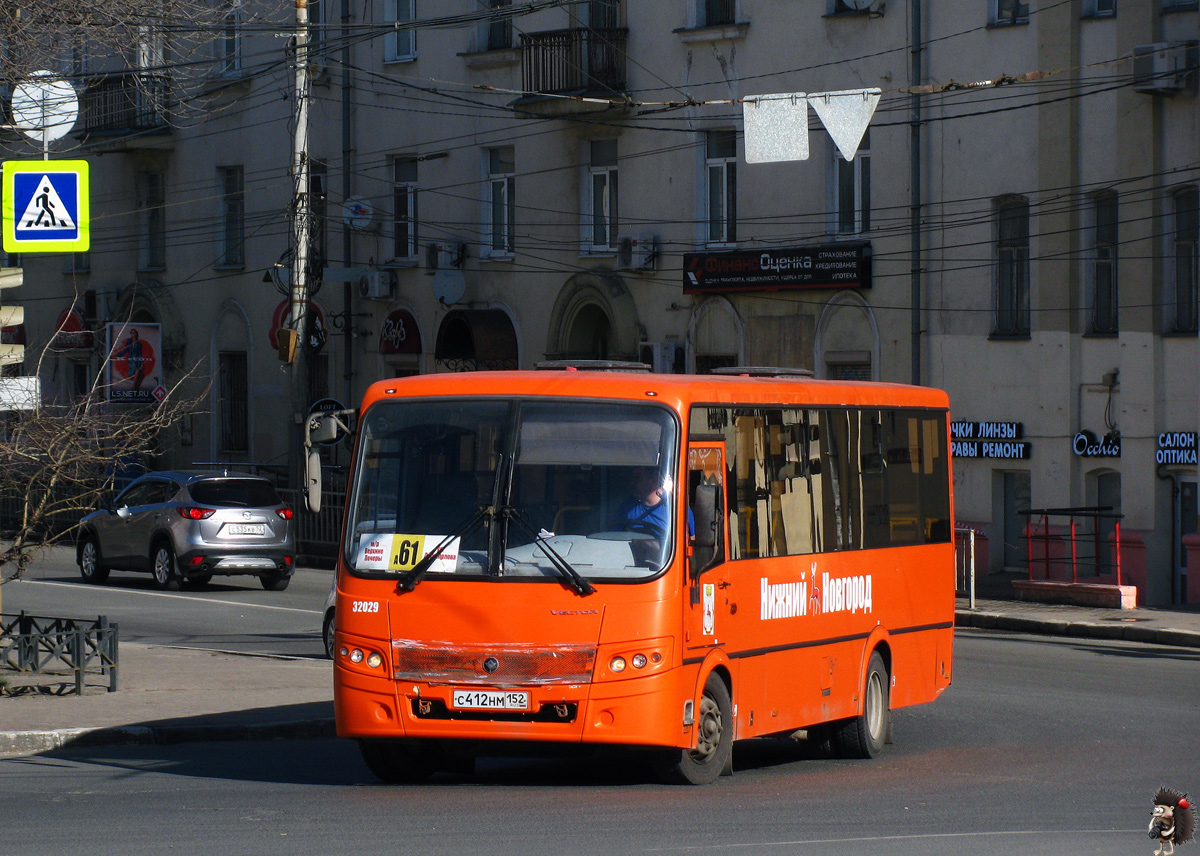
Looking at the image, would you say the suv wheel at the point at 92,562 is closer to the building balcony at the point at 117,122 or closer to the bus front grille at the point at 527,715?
the building balcony at the point at 117,122

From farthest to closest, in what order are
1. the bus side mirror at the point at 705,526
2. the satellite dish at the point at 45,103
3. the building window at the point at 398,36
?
the building window at the point at 398,36 → the satellite dish at the point at 45,103 → the bus side mirror at the point at 705,526

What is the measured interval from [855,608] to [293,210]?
20544 millimetres

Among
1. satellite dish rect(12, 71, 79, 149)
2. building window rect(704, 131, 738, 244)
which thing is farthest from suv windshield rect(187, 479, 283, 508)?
building window rect(704, 131, 738, 244)

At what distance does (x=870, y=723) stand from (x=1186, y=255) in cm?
1544

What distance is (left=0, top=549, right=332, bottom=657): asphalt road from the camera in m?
20.3

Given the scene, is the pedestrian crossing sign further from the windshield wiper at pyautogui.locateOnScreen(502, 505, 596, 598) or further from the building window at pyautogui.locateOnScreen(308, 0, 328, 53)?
the building window at pyautogui.locateOnScreen(308, 0, 328, 53)

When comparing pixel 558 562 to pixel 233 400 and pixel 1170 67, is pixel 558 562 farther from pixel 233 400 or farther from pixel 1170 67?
pixel 233 400

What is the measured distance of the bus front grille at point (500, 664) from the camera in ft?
33.4

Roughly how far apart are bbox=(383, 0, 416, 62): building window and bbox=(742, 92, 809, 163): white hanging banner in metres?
21.0

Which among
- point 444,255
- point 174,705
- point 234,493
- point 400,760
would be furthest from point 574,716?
point 444,255

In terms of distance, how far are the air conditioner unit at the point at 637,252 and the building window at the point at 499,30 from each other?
510 centimetres

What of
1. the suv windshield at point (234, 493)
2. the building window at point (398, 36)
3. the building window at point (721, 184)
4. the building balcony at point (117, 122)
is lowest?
the suv windshield at point (234, 493)

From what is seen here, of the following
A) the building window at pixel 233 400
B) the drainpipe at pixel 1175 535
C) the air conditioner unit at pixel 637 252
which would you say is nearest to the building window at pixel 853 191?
the air conditioner unit at pixel 637 252

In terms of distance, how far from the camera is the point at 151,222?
4544cm
